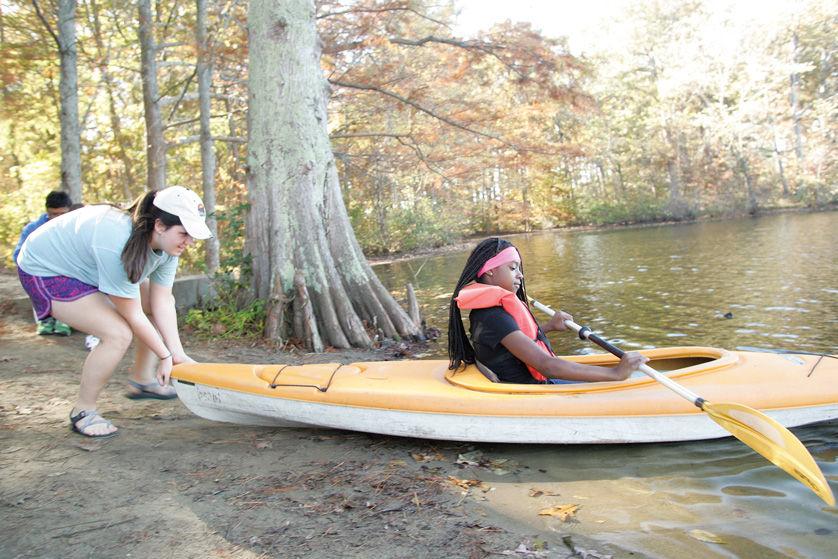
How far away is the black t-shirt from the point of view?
362 cm

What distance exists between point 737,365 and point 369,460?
2.34 m

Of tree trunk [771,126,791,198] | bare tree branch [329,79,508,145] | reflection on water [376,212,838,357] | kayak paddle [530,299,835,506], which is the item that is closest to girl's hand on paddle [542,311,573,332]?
kayak paddle [530,299,835,506]

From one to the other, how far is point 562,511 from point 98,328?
2.50 meters

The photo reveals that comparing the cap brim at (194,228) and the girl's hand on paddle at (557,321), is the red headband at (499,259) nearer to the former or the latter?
the girl's hand on paddle at (557,321)

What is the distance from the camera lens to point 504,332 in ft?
11.8

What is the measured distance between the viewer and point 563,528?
2668 mm

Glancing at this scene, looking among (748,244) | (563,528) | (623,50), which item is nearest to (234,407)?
(563,528)

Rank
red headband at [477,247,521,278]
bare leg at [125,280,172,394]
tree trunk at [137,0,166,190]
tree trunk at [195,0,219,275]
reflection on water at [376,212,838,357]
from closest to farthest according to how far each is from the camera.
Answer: red headband at [477,247,521,278] → bare leg at [125,280,172,394] → reflection on water at [376,212,838,357] → tree trunk at [137,0,166,190] → tree trunk at [195,0,219,275]

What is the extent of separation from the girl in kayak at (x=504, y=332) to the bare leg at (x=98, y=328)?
Result: 187 cm

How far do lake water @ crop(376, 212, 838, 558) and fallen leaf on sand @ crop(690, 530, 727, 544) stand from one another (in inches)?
0.5

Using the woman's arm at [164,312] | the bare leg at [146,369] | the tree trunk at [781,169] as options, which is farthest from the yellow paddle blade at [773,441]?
the tree trunk at [781,169]

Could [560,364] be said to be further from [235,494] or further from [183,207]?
[183,207]

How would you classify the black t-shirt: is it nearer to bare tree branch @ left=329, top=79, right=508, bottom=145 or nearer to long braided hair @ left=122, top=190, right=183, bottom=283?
long braided hair @ left=122, top=190, right=183, bottom=283

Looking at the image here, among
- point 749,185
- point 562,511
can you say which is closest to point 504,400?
point 562,511
